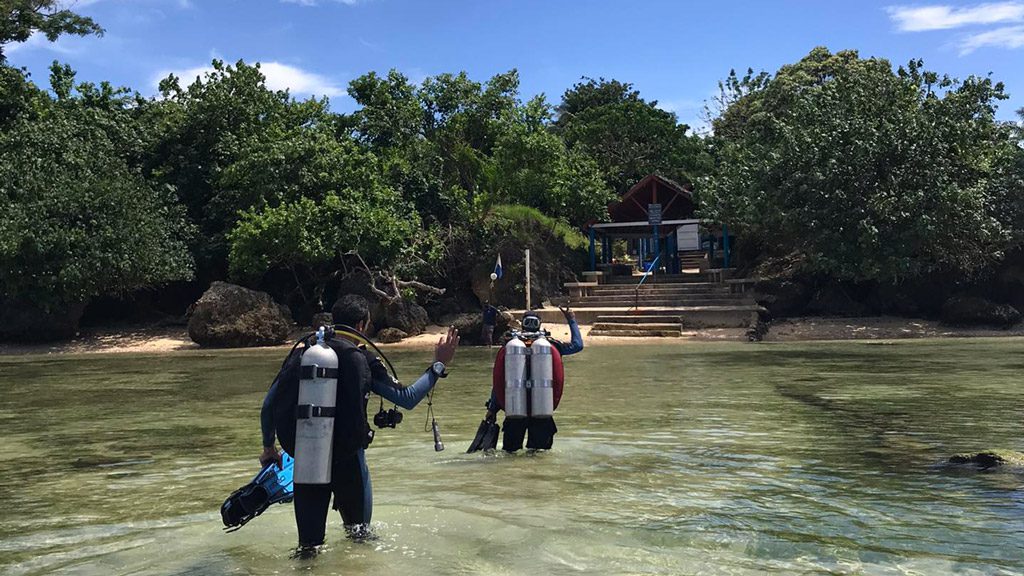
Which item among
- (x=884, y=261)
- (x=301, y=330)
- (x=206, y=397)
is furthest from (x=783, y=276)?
(x=206, y=397)

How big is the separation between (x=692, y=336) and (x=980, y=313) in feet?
28.1

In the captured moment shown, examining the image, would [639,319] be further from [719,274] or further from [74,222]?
[74,222]

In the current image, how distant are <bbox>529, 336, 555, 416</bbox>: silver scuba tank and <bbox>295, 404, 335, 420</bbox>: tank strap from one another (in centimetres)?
309

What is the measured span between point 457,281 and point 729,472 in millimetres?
24415

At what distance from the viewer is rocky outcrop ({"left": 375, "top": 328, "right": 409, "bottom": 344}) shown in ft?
80.4

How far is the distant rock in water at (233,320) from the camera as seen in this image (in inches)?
938

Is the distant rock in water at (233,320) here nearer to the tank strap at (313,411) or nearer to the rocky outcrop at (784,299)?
the rocky outcrop at (784,299)

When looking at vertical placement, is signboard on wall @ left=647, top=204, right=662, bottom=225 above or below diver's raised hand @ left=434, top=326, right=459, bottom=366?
above

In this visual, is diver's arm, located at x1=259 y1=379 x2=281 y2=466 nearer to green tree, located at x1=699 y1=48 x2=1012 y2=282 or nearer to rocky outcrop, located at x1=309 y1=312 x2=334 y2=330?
rocky outcrop, located at x1=309 y1=312 x2=334 y2=330

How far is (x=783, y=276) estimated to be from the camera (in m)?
28.8

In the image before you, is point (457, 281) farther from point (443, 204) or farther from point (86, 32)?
point (86, 32)

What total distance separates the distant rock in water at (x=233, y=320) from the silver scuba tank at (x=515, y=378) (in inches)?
726

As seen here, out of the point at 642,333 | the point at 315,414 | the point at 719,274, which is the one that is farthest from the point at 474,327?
the point at 315,414

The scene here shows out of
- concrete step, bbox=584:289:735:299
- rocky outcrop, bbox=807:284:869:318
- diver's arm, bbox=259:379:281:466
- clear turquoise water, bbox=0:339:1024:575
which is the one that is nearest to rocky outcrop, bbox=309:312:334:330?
diver's arm, bbox=259:379:281:466
